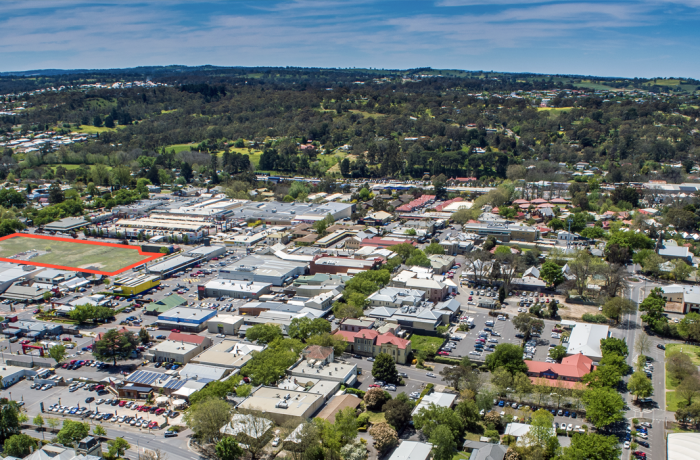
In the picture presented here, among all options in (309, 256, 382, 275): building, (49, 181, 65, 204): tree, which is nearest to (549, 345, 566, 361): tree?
(309, 256, 382, 275): building

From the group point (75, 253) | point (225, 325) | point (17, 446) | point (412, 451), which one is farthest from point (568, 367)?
point (75, 253)

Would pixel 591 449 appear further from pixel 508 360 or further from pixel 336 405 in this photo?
pixel 336 405

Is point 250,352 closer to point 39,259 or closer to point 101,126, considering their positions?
point 39,259

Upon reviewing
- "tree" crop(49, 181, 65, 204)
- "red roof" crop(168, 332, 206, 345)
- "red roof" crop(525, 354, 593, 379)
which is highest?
"tree" crop(49, 181, 65, 204)

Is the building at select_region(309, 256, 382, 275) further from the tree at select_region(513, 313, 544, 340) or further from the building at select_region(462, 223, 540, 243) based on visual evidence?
the building at select_region(462, 223, 540, 243)

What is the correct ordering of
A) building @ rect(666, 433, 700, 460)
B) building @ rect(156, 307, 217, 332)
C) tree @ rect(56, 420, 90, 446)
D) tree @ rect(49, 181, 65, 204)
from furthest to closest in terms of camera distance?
tree @ rect(49, 181, 65, 204) → building @ rect(156, 307, 217, 332) → tree @ rect(56, 420, 90, 446) → building @ rect(666, 433, 700, 460)

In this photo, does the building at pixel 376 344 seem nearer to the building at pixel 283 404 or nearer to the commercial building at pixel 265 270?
the building at pixel 283 404

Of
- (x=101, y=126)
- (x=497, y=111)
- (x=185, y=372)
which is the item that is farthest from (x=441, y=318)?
(x=101, y=126)
